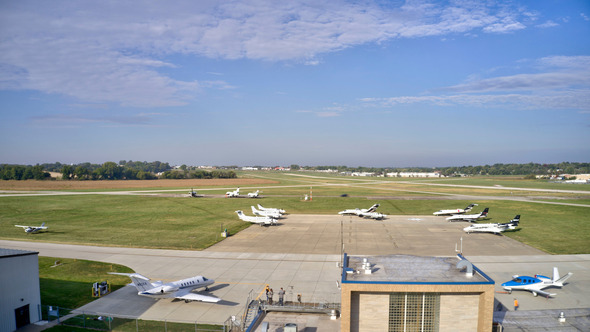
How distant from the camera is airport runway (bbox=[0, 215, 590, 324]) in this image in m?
35.4

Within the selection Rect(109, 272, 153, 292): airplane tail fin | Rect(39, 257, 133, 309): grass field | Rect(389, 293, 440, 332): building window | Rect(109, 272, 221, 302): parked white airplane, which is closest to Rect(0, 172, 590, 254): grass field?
Rect(39, 257, 133, 309): grass field

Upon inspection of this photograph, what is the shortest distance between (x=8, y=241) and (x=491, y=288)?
251ft

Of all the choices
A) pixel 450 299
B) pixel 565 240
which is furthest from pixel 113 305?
pixel 565 240

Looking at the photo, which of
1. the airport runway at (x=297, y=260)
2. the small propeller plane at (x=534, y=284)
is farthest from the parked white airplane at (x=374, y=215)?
the small propeller plane at (x=534, y=284)

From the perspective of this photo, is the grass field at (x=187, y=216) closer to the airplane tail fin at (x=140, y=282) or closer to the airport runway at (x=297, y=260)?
the airport runway at (x=297, y=260)

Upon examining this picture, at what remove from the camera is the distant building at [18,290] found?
30.3m

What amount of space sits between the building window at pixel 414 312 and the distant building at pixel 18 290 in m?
32.6

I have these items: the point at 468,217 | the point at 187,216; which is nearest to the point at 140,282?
the point at 187,216

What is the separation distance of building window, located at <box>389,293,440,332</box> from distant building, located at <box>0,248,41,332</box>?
32.6 m

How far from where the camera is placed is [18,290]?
3159 centimetres

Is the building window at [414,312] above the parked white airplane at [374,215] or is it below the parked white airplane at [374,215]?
above

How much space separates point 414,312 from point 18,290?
34.5 m

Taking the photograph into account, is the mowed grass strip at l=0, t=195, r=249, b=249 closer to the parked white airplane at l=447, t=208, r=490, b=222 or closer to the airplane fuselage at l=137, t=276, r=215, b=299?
the airplane fuselage at l=137, t=276, r=215, b=299

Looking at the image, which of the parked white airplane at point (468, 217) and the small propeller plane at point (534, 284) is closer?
the small propeller plane at point (534, 284)
